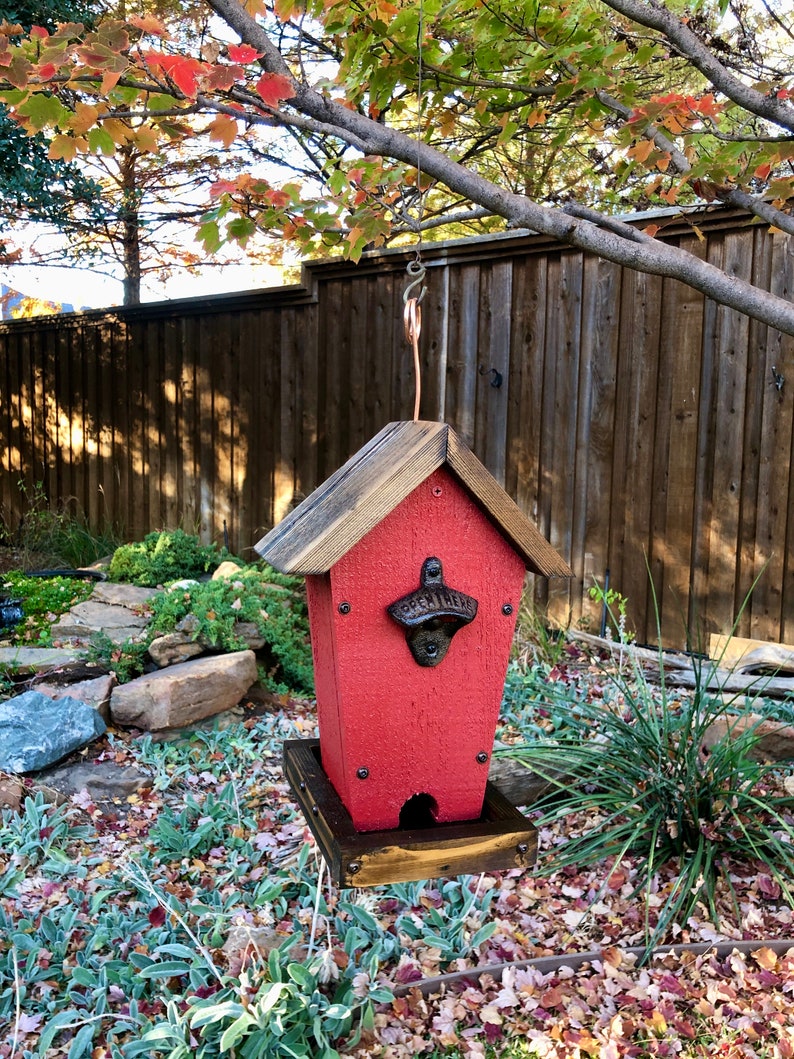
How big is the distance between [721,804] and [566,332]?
290 centimetres

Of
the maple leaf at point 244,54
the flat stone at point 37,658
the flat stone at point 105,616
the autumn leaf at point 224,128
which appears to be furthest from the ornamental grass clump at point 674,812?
the flat stone at point 105,616

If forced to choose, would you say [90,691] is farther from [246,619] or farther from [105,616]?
[105,616]

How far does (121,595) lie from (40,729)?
1716 mm

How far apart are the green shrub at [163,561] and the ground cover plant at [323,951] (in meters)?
2.42

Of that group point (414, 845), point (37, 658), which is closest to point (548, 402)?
point (37, 658)

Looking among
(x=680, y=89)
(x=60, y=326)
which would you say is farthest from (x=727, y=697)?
(x=60, y=326)

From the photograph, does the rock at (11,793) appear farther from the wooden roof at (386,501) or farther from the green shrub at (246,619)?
the wooden roof at (386,501)

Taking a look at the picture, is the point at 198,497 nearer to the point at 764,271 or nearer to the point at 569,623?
the point at 569,623

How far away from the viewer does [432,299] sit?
5316 mm

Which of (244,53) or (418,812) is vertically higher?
(244,53)

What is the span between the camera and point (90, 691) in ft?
12.1

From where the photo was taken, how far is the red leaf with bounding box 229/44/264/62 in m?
1.75

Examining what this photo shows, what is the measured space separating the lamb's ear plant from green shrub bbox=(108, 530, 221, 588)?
127 inches

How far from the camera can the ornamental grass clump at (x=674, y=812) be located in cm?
243
